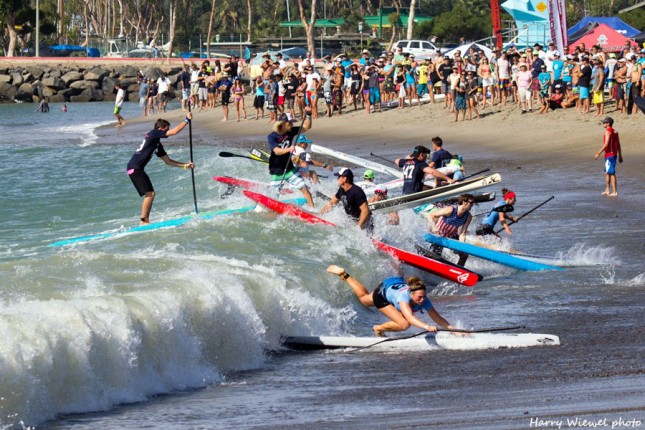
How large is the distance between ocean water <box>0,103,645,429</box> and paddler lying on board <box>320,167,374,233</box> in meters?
0.21

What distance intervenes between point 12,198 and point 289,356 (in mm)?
14370

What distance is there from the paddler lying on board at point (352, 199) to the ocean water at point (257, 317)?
21cm

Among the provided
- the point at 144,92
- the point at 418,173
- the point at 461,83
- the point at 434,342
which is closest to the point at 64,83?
the point at 144,92

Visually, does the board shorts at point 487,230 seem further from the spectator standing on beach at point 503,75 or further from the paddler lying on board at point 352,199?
the spectator standing on beach at point 503,75

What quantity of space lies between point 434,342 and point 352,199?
4648mm

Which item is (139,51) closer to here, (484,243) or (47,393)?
(484,243)

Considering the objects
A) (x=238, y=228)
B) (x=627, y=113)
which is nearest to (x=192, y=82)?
(x=627, y=113)

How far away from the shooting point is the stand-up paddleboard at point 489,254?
14.3m

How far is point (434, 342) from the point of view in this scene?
33.1 ft

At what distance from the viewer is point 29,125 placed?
157 ft

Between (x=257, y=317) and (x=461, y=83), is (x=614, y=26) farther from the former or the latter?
(x=257, y=317)

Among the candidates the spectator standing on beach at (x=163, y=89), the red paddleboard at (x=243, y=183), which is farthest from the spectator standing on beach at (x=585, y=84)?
the spectator standing on beach at (x=163, y=89)

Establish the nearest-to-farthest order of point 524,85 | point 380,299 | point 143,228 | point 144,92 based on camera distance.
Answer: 1. point 380,299
2. point 143,228
3. point 524,85
4. point 144,92

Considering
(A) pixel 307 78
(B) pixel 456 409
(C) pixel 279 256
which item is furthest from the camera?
(A) pixel 307 78
